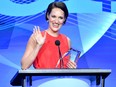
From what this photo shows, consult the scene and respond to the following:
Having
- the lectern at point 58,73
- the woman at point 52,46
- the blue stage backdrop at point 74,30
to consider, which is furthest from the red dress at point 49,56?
the blue stage backdrop at point 74,30

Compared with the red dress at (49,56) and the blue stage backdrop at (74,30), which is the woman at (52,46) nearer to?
the red dress at (49,56)

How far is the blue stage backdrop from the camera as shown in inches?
140

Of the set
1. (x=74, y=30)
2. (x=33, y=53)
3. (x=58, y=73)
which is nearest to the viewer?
(x=58, y=73)

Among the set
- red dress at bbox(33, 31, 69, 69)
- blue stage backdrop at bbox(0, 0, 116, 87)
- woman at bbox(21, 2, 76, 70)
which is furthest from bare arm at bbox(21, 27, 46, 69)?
blue stage backdrop at bbox(0, 0, 116, 87)

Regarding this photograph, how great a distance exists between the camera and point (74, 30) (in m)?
3.69

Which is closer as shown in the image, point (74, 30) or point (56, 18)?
point (56, 18)

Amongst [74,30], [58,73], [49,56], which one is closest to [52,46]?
[49,56]

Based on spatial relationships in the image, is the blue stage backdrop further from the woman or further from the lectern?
the lectern

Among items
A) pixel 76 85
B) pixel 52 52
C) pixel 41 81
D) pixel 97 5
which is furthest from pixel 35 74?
pixel 97 5

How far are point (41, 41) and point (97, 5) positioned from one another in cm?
165

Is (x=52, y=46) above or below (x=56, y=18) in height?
Result: below

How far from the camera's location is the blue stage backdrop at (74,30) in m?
3.56

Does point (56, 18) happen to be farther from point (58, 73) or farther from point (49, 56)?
point (58, 73)

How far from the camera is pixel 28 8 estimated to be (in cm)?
363
